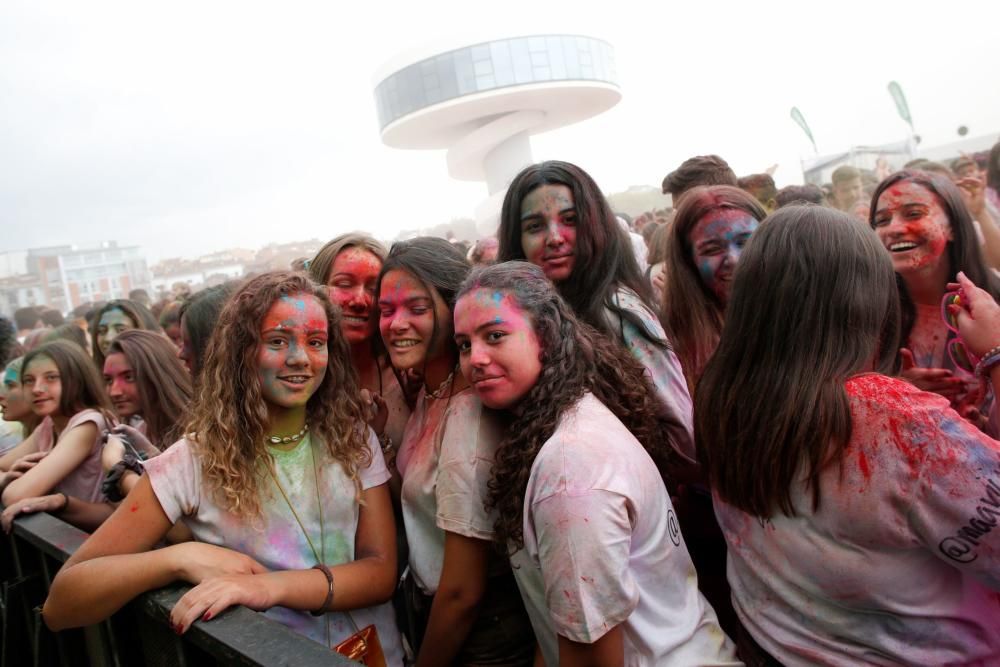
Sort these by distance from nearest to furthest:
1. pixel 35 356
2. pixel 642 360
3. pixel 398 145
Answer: pixel 642 360 < pixel 35 356 < pixel 398 145

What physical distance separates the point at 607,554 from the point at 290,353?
1190mm

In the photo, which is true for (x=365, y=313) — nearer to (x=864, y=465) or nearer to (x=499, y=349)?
(x=499, y=349)

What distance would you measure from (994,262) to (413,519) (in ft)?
10.9

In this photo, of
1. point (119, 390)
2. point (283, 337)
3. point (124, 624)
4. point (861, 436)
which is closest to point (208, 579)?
point (124, 624)

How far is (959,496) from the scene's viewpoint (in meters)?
1.23

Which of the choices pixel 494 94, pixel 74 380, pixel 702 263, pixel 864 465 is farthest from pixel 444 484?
pixel 494 94

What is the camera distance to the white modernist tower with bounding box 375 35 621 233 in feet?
145

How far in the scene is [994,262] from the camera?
3316 millimetres

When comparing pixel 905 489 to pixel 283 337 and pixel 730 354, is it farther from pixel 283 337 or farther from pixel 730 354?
pixel 283 337

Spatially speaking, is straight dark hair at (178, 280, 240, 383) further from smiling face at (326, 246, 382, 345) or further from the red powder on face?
the red powder on face

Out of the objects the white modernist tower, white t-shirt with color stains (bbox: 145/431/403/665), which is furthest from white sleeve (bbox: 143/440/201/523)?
the white modernist tower

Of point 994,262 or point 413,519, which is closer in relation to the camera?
point 413,519

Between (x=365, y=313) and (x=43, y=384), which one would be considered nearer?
(x=365, y=313)

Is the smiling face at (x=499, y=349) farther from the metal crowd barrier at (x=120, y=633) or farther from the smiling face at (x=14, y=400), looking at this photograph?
the smiling face at (x=14, y=400)
